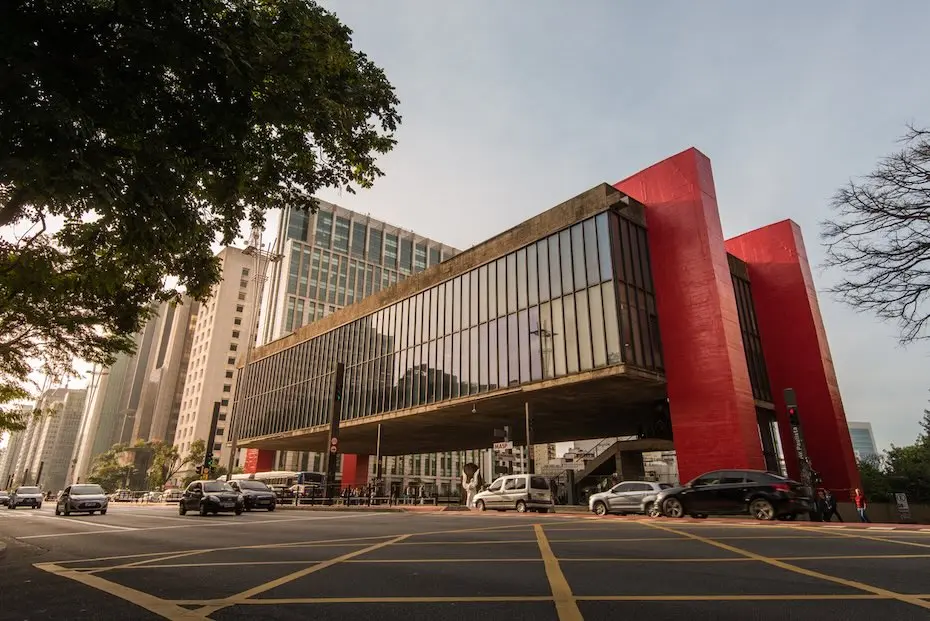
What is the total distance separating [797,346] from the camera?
30469 millimetres

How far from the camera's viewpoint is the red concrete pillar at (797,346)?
92.3 ft

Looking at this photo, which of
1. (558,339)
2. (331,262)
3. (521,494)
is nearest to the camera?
(521,494)

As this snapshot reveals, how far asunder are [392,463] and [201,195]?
97460 mm

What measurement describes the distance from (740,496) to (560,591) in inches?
564

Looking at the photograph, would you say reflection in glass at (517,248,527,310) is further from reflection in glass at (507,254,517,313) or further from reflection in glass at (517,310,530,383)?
reflection in glass at (517,310,530,383)

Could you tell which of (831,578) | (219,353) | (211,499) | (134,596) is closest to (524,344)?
(211,499)

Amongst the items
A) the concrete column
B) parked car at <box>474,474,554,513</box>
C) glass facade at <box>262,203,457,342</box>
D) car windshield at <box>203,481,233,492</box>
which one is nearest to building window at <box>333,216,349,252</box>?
glass facade at <box>262,203,457,342</box>

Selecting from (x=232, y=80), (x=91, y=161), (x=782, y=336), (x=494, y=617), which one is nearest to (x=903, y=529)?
(x=494, y=617)

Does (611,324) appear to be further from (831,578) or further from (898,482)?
(898,482)

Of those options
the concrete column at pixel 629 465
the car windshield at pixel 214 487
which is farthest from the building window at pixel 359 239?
the car windshield at pixel 214 487

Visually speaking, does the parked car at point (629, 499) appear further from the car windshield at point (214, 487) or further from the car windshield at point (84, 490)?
the car windshield at point (84, 490)

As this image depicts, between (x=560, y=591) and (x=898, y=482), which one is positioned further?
(x=898, y=482)

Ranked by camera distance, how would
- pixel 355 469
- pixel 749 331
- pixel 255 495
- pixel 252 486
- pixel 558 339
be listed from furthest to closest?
pixel 355 469, pixel 749 331, pixel 558 339, pixel 252 486, pixel 255 495

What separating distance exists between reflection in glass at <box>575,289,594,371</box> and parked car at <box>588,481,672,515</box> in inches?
250
